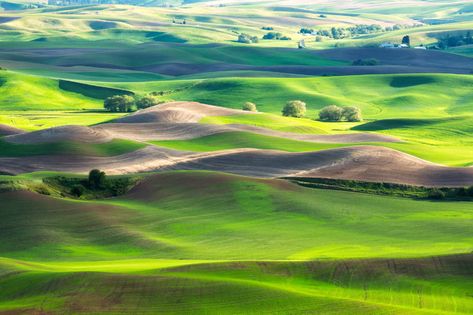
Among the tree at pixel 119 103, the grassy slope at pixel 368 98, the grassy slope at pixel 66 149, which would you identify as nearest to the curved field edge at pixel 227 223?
the grassy slope at pixel 66 149

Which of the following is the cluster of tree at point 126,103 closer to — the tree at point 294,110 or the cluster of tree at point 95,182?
the tree at point 294,110

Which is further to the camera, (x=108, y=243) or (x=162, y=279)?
(x=108, y=243)

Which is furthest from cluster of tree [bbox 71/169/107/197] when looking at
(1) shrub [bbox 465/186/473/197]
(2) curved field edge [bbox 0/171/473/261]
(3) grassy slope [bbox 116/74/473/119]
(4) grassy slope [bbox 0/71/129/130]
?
(3) grassy slope [bbox 116/74/473/119]

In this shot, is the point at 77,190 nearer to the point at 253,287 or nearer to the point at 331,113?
the point at 253,287

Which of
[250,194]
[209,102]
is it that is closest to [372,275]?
[250,194]

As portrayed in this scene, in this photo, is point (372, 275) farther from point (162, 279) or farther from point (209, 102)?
point (209, 102)

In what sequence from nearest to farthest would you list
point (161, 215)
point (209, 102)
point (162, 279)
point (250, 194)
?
point (162, 279) < point (161, 215) < point (250, 194) < point (209, 102)
